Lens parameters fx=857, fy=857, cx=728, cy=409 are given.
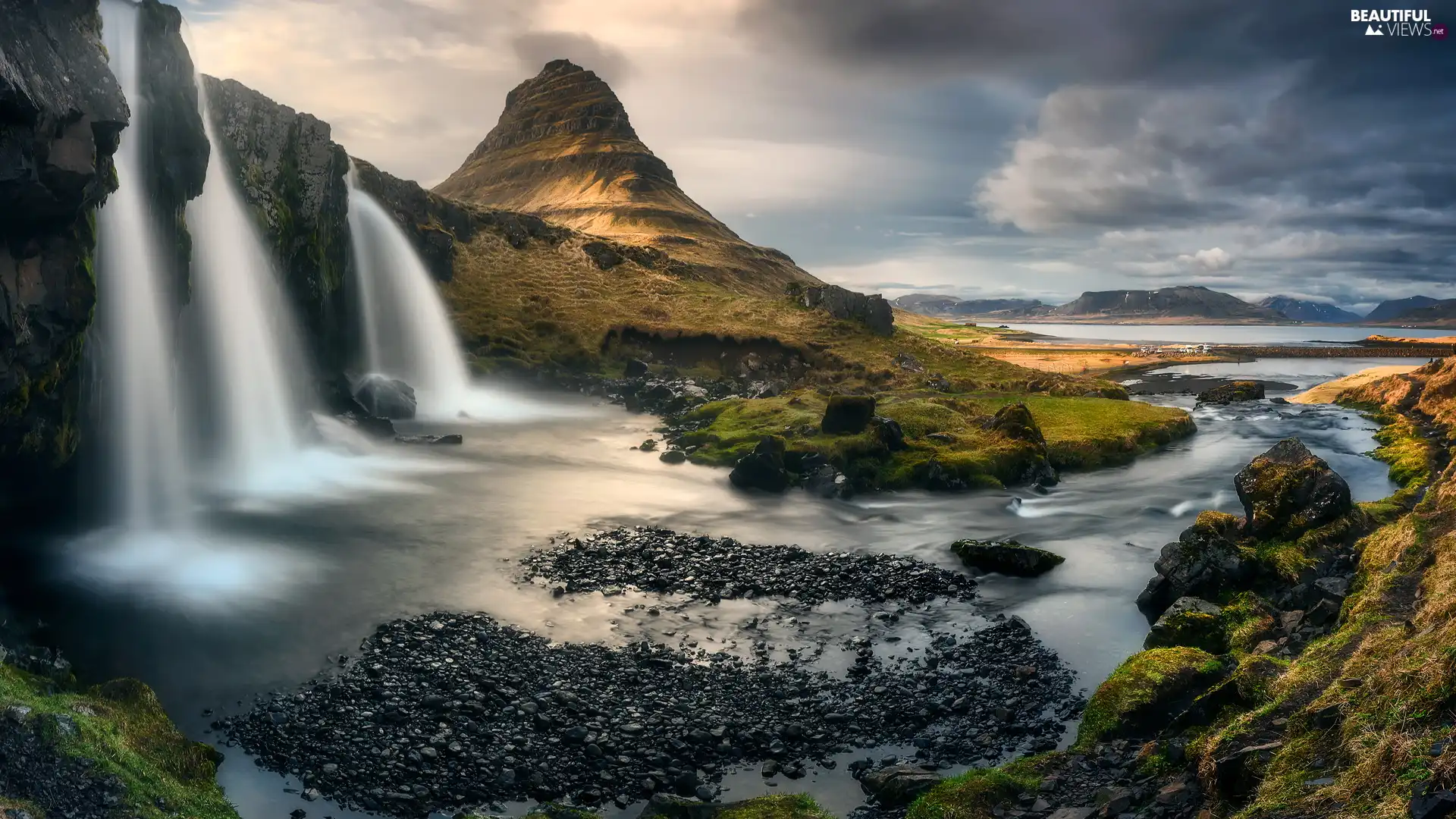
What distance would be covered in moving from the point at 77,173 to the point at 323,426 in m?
34.1

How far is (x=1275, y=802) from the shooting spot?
45.0 feet

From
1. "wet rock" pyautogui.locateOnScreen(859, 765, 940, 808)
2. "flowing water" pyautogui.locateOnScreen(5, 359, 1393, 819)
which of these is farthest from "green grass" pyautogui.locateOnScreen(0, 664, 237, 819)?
"wet rock" pyautogui.locateOnScreen(859, 765, 940, 808)

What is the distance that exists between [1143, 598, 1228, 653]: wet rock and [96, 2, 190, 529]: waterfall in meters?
40.5

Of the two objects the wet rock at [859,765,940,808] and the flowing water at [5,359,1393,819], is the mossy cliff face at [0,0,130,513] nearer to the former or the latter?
the flowing water at [5,359,1393,819]

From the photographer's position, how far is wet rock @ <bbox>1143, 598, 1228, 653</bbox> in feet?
87.8

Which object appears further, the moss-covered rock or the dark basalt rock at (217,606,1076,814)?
the moss-covered rock

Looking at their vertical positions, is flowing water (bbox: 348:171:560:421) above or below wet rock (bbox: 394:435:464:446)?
above

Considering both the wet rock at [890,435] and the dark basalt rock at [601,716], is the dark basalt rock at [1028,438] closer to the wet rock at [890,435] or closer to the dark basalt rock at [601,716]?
the wet rock at [890,435]

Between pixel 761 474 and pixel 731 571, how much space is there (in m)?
15.6

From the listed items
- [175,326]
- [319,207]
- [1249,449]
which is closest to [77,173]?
[175,326]

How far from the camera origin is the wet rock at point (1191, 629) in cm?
2676

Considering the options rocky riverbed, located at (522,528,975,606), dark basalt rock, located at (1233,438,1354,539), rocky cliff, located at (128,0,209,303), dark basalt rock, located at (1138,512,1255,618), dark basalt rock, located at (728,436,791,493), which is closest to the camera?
dark basalt rock, located at (1138,512,1255,618)

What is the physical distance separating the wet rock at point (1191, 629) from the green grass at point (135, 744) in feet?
86.6

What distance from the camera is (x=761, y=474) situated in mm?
51469
